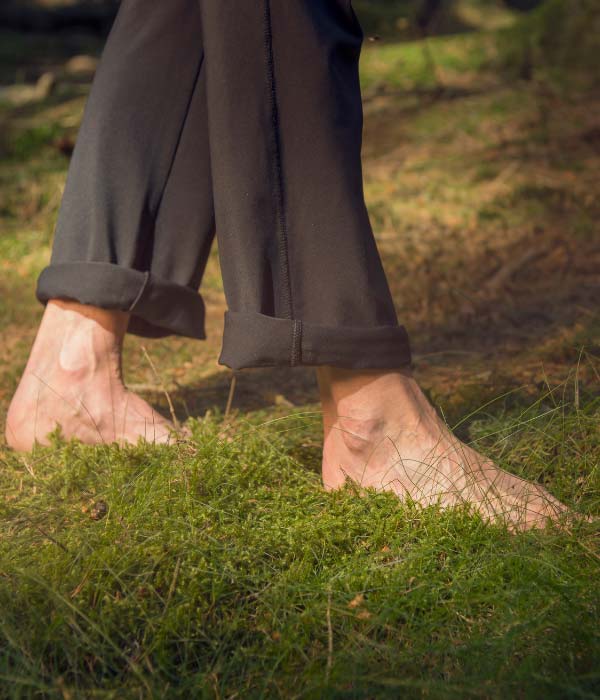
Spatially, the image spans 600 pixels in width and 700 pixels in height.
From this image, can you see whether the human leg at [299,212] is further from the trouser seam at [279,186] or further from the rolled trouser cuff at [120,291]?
the rolled trouser cuff at [120,291]

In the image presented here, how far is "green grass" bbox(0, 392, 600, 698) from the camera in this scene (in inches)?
47.2

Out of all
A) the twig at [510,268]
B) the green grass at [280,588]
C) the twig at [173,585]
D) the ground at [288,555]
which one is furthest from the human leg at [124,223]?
the twig at [510,268]

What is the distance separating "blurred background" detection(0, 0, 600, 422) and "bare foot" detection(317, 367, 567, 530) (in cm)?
42

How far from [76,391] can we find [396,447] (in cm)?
79

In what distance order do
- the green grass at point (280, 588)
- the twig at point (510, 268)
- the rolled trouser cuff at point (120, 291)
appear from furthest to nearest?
the twig at point (510, 268) < the rolled trouser cuff at point (120, 291) < the green grass at point (280, 588)

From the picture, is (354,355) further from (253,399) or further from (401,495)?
(253,399)

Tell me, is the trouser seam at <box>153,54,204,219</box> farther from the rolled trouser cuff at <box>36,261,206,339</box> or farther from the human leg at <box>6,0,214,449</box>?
the rolled trouser cuff at <box>36,261,206,339</box>

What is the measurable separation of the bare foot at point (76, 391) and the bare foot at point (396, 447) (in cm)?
46

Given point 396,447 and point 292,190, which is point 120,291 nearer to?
point 292,190

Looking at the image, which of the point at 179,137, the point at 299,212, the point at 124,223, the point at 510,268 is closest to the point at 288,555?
the point at 299,212

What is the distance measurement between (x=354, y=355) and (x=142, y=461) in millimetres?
536

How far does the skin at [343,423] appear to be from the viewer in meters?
1.66

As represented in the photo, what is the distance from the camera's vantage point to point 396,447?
1.74 metres

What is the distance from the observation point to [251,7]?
166 cm
